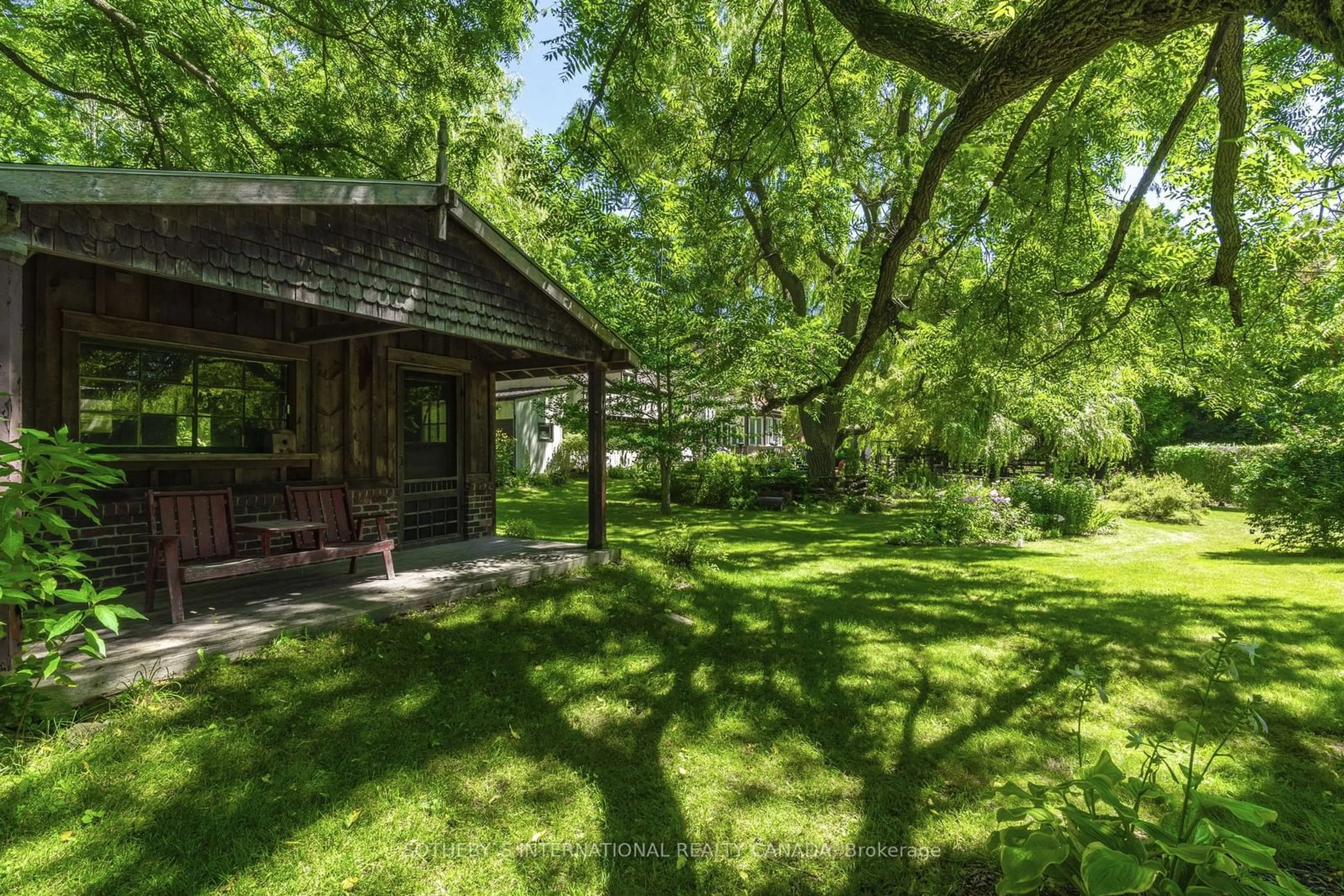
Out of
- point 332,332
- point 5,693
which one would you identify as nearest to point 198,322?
point 332,332

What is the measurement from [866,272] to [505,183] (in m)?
8.66

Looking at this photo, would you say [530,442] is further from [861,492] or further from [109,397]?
[109,397]

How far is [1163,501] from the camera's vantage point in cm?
1566

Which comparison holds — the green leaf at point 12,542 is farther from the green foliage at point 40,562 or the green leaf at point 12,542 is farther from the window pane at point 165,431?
the window pane at point 165,431

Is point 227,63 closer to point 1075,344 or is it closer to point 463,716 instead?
point 463,716

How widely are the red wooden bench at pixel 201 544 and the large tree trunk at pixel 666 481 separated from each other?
29.0 feet

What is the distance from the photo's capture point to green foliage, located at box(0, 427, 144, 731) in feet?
9.23

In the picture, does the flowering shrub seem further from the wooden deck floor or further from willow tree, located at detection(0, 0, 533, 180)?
willow tree, located at detection(0, 0, 533, 180)

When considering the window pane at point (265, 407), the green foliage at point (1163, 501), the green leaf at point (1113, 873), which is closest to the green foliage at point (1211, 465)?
the green foliage at point (1163, 501)

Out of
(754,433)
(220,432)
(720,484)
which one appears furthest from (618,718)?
(754,433)

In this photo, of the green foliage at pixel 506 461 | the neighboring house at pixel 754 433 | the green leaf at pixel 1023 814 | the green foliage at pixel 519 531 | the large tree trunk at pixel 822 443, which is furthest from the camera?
the green foliage at pixel 506 461

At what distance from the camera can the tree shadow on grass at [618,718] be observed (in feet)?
9.41

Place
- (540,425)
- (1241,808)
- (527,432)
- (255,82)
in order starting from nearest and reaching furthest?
(1241,808) → (255,82) → (527,432) → (540,425)

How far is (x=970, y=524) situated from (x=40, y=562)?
13069mm
